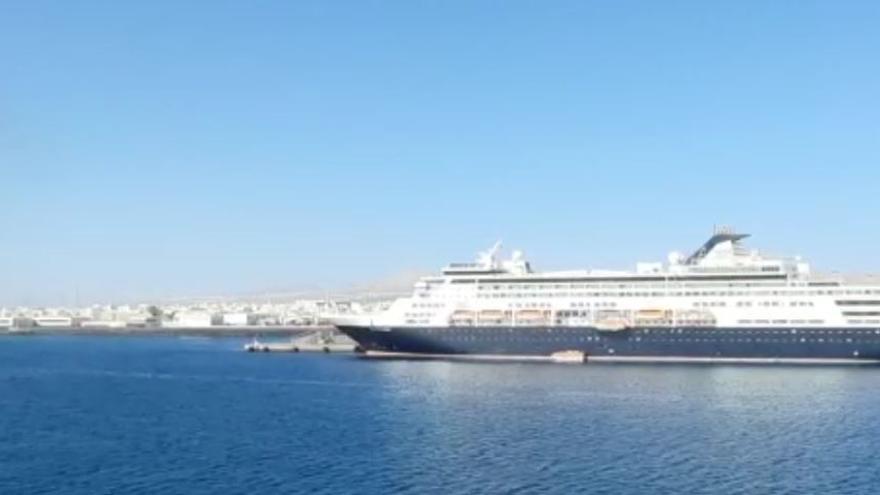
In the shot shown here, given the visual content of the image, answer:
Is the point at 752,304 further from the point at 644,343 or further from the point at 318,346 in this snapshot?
the point at 318,346

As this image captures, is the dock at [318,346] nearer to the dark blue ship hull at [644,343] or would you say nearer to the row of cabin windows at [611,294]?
the dark blue ship hull at [644,343]

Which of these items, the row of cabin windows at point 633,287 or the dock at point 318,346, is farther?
the dock at point 318,346

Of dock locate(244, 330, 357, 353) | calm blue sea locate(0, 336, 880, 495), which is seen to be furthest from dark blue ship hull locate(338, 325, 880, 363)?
dock locate(244, 330, 357, 353)

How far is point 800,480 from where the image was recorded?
21.1 m

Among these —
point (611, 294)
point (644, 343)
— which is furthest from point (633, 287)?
point (644, 343)

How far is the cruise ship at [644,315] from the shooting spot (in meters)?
47.5

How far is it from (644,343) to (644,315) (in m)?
1.53

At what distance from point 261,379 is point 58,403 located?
10514 mm

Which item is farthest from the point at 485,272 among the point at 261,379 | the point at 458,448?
the point at 458,448

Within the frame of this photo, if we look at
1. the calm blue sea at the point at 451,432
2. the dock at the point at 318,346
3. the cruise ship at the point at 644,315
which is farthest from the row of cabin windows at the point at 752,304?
the dock at the point at 318,346

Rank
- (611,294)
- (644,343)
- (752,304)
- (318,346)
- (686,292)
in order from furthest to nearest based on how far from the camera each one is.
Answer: (318,346) → (611,294) → (686,292) → (644,343) → (752,304)

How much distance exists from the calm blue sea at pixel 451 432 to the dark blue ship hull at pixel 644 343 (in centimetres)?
298

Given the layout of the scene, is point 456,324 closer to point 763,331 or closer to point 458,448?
point 763,331

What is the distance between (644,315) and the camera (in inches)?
1967
